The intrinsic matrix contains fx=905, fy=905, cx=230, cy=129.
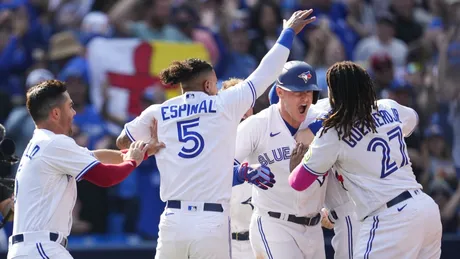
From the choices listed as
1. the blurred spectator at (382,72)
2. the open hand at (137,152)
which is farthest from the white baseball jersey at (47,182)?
the blurred spectator at (382,72)

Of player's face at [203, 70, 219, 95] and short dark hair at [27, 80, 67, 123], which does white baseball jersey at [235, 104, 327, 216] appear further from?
short dark hair at [27, 80, 67, 123]

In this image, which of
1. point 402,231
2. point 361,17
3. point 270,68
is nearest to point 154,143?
point 270,68

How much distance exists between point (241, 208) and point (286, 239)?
95 centimetres

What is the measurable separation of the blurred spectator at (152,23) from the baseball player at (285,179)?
5.22 meters

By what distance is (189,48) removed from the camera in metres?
12.0

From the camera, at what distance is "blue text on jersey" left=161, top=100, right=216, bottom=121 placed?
645cm

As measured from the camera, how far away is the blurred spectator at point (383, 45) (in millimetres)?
12405

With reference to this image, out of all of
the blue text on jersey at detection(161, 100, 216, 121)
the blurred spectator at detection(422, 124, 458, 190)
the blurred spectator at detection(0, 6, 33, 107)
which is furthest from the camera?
the blurred spectator at detection(0, 6, 33, 107)

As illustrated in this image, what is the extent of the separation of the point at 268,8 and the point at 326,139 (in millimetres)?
6558

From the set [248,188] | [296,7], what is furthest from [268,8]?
[248,188]

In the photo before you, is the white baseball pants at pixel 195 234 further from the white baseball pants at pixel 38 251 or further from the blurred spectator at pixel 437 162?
the blurred spectator at pixel 437 162

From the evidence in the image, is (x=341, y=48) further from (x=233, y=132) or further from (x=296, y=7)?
(x=233, y=132)

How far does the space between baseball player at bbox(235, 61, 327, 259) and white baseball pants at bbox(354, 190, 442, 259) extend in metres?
0.84

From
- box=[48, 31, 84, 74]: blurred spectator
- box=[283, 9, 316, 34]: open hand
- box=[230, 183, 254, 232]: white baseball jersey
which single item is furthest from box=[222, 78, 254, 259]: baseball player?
box=[48, 31, 84, 74]: blurred spectator
